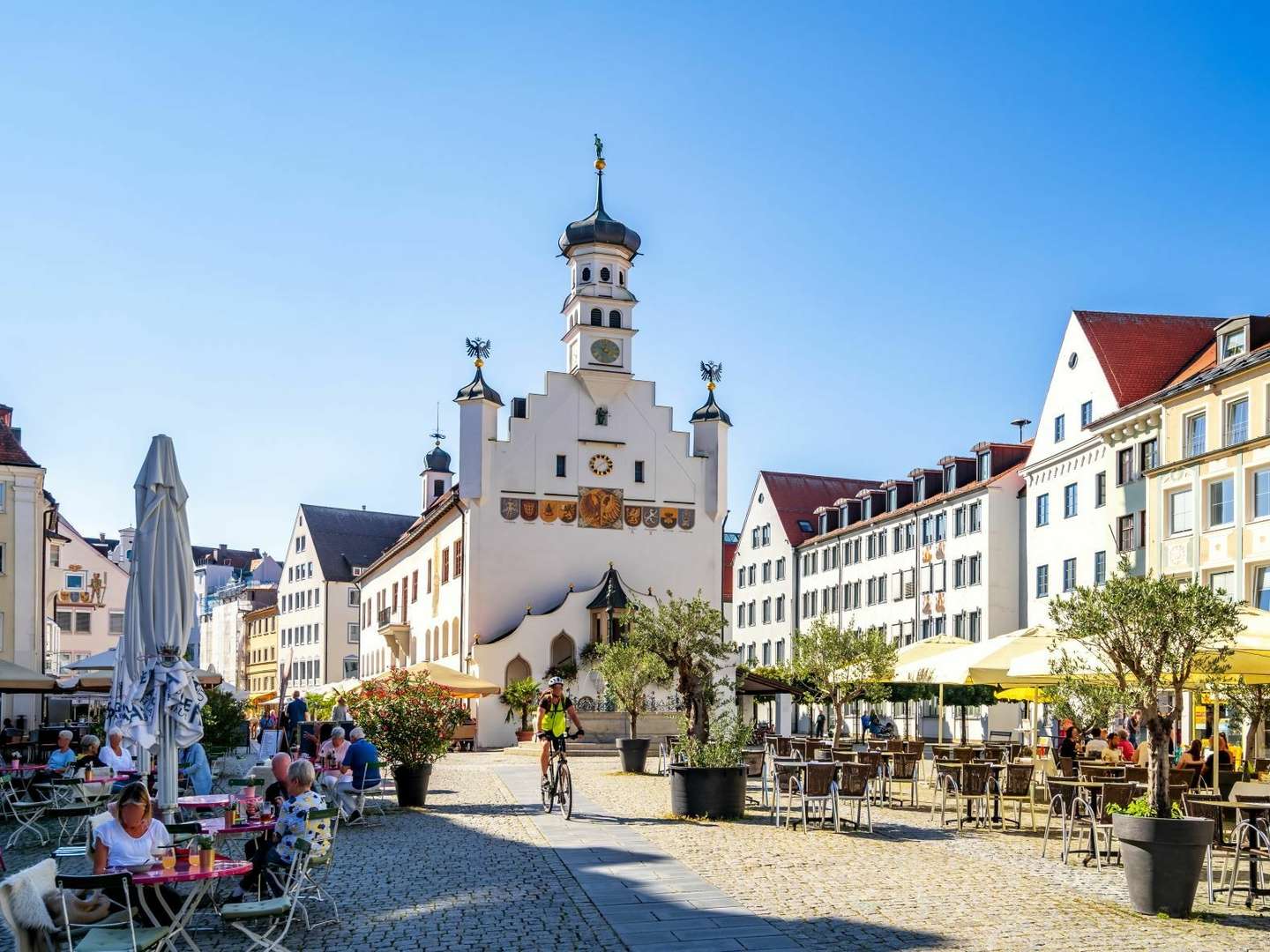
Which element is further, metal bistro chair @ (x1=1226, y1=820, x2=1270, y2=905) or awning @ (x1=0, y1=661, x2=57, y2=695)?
Result: awning @ (x1=0, y1=661, x2=57, y2=695)

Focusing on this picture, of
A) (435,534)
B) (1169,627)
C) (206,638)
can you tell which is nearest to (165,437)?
(1169,627)

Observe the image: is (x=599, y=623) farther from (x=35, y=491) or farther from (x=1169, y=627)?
(x=1169, y=627)

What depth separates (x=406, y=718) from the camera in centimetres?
2122

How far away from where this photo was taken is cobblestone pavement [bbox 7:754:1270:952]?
10.5m

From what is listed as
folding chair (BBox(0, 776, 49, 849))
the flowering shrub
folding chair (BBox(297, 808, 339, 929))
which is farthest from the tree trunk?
folding chair (BBox(0, 776, 49, 849))

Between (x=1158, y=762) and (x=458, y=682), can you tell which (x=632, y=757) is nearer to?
(x=458, y=682)

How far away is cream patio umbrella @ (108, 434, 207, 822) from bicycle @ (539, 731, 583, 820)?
6317mm

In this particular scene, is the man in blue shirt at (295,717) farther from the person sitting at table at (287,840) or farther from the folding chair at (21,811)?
the person sitting at table at (287,840)

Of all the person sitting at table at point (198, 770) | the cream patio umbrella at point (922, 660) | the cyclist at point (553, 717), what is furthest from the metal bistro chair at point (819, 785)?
the person sitting at table at point (198, 770)

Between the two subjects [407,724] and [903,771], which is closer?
[407,724]

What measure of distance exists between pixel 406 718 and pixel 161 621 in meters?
7.00

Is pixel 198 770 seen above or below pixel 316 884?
below

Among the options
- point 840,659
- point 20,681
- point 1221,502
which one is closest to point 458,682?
point 20,681

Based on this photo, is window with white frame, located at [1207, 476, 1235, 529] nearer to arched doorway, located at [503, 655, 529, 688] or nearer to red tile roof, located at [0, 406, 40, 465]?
arched doorway, located at [503, 655, 529, 688]
